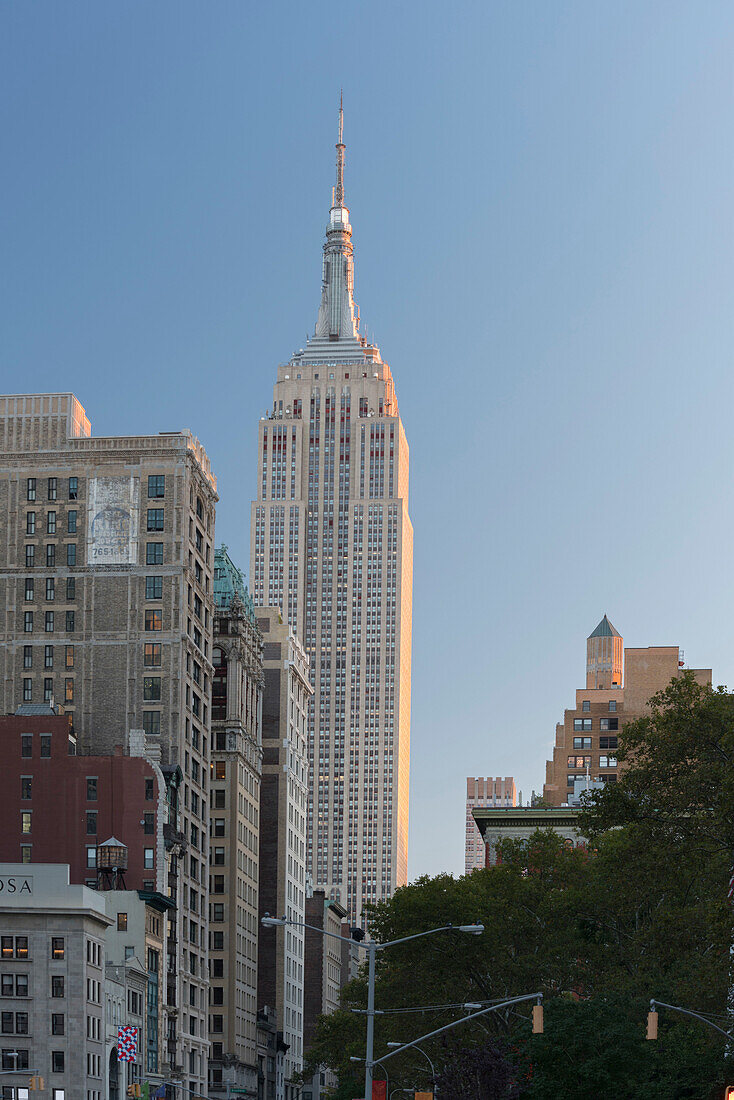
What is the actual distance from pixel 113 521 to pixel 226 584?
124ft

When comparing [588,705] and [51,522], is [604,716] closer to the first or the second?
[588,705]

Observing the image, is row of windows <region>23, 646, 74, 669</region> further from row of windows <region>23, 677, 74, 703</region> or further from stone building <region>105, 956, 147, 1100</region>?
stone building <region>105, 956, 147, 1100</region>

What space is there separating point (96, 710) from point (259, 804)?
52.0 m

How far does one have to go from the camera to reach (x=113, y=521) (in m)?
148

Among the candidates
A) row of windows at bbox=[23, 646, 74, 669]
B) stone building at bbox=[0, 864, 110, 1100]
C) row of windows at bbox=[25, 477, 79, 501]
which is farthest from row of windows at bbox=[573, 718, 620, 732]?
stone building at bbox=[0, 864, 110, 1100]

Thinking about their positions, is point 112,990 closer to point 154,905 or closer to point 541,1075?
point 154,905

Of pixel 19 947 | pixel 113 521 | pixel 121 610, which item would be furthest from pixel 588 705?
pixel 19 947

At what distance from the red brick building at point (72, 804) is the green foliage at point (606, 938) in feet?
78.3

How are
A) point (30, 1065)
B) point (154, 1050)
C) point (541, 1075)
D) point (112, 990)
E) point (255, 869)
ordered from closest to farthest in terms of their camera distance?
point (541, 1075) → point (30, 1065) → point (112, 990) → point (154, 1050) → point (255, 869)

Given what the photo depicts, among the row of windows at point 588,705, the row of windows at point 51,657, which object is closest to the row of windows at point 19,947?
the row of windows at point 51,657

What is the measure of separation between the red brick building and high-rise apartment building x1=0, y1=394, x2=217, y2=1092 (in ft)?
26.4

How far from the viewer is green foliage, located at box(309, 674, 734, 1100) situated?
5753 cm

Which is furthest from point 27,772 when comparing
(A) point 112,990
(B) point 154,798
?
(A) point 112,990

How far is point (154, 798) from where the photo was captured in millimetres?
131875
